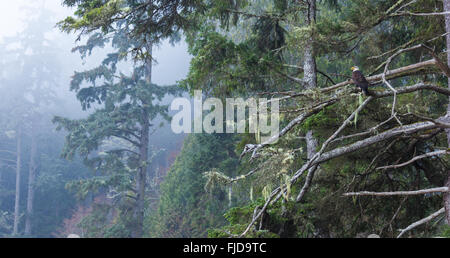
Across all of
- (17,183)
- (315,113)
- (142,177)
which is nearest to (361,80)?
(315,113)

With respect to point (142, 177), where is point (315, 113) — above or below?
above

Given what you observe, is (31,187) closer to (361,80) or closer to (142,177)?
(142,177)

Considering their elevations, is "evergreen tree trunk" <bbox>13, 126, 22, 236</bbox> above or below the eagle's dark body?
below

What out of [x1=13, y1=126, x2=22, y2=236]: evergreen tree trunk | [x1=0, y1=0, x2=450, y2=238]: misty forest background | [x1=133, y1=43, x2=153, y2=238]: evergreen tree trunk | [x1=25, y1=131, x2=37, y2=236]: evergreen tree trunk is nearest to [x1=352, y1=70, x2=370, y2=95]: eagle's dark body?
[x1=0, y1=0, x2=450, y2=238]: misty forest background

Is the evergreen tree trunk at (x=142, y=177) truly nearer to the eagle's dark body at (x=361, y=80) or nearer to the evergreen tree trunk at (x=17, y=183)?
the evergreen tree trunk at (x=17, y=183)

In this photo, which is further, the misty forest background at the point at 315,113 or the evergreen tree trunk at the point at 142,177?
the evergreen tree trunk at the point at 142,177

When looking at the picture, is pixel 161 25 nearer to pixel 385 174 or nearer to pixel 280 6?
pixel 280 6

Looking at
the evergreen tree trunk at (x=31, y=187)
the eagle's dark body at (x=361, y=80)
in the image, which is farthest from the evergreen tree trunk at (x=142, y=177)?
the eagle's dark body at (x=361, y=80)

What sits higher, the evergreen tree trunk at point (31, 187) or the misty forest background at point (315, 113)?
the misty forest background at point (315, 113)

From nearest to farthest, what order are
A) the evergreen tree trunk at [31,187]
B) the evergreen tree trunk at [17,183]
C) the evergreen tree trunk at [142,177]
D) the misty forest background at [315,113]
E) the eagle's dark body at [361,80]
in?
1. the eagle's dark body at [361,80]
2. the misty forest background at [315,113]
3. the evergreen tree trunk at [142,177]
4. the evergreen tree trunk at [17,183]
5. the evergreen tree trunk at [31,187]

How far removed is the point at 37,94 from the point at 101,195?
1459 centimetres

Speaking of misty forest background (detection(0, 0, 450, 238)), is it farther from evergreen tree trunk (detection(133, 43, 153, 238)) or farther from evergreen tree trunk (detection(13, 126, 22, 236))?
evergreen tree trunk (detection(13, 126, 22, 236))

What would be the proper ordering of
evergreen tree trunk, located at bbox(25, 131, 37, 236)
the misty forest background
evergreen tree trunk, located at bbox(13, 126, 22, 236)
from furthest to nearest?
evergreen tree trunk, located at bbox(25, 131, 37, 236) < evergreen tree trunk, located at bbox(13, 126, 22, 236) < the misty forest background

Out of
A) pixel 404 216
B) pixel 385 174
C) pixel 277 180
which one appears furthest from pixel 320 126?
pixel 404 216
